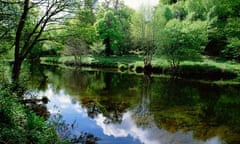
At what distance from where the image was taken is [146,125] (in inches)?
592

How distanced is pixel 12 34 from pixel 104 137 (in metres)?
7.20

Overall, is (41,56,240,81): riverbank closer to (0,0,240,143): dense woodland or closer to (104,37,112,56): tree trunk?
(0,0,240,143): dense woodland

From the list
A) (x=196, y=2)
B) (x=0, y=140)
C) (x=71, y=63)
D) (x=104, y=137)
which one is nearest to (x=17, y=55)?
(x=104, y=137)

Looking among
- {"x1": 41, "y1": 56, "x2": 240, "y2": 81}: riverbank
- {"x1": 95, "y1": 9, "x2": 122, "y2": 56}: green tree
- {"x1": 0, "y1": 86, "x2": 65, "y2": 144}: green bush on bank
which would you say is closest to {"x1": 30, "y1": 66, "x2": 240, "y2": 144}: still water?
{"x1": 0, "y1": 86, "x2": 65, "y2": 144}: green bush on bank

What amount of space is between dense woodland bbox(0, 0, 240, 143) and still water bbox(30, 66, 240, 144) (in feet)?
12.6

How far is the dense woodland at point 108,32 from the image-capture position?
1336 cm

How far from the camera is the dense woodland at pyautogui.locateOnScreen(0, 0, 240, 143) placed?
13.4 m

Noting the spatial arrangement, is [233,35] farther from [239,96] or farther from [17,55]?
[17,55]

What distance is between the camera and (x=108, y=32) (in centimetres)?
5800

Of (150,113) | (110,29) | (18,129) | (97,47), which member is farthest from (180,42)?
(18,129)

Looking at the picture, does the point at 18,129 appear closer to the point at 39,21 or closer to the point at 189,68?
the point at 39,21

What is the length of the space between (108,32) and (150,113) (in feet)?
138

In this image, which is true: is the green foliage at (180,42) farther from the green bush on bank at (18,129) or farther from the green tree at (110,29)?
the green bush on bank at (18,129)

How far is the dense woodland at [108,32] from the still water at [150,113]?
3.83 metres
